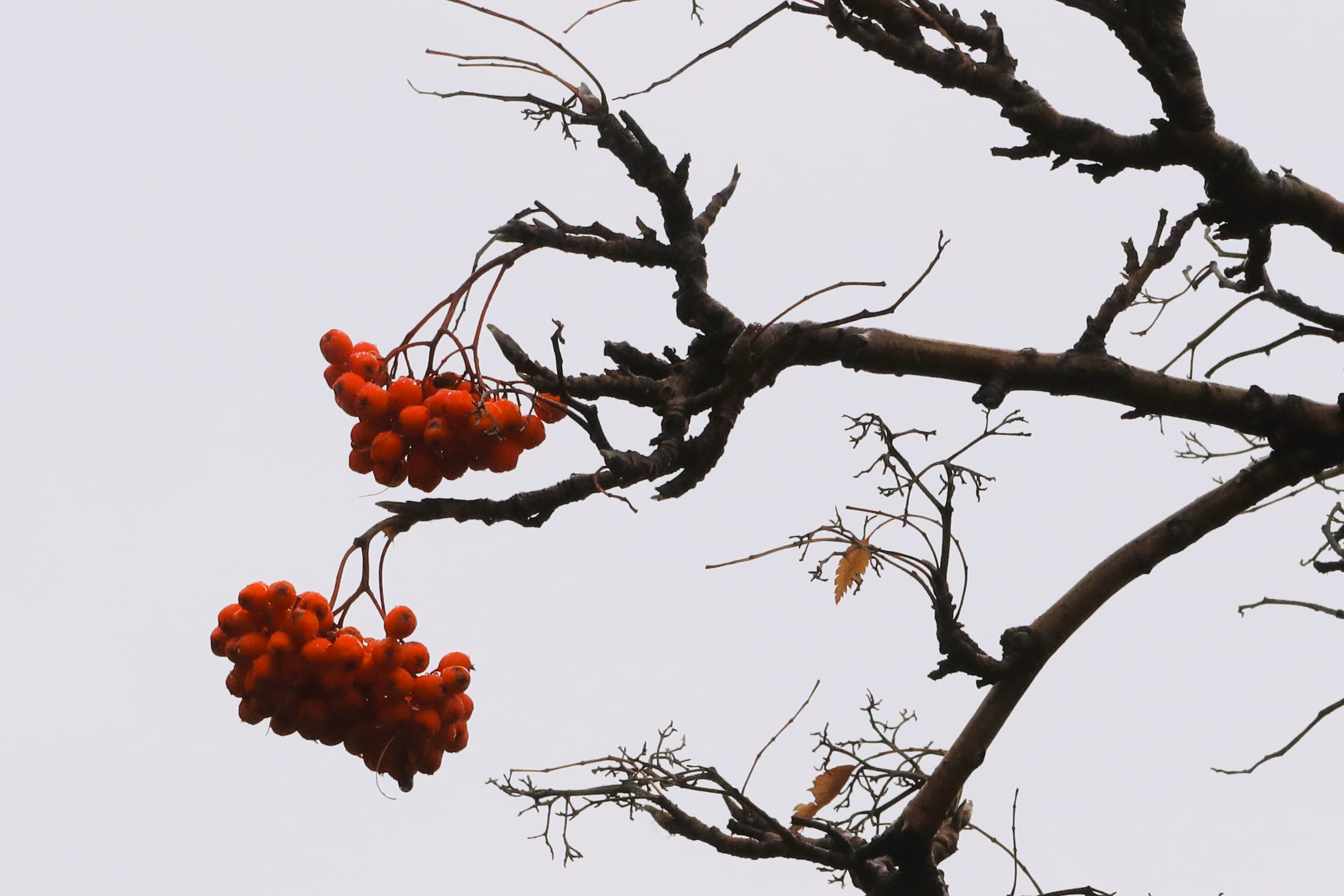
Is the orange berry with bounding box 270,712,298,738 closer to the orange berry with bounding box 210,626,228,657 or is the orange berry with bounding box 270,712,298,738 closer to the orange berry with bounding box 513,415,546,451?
the orange berry with bounding box 210,626,228,657

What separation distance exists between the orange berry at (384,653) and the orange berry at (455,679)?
0.05 metres

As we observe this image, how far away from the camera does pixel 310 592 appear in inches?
42.6

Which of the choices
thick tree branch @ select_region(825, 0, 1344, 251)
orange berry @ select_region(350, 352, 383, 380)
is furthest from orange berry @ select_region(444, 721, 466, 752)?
thick tree branch @ select_region(825, 0, 1344, 251)

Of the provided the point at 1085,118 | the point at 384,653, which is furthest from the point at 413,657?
the point at 1085,118

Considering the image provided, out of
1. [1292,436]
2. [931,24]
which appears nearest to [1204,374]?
[1292,436]

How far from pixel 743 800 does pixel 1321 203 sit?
878mm

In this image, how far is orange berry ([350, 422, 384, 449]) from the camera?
1037 millimetres

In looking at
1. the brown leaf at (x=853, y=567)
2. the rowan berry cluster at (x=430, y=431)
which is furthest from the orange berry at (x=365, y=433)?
the brown leaf at (x=853, y=567)

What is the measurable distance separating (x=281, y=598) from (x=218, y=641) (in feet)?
0.26

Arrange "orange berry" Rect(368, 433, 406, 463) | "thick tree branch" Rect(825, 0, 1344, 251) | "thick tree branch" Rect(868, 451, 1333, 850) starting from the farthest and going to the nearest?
1. "thick tree branch" Rect(868, 451, 1333, 850)
2. "thick tree branch" Rect(825, 0, 1344, 251)
3. "orange berry" Rect(368, 433, 406, 463)

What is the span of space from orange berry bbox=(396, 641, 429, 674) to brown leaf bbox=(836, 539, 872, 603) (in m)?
0.39

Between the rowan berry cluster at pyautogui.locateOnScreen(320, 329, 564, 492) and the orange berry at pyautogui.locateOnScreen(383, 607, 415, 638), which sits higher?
the rowan berry cluster at pyautogui.locateOnScreen(320, 329, 564, 492)

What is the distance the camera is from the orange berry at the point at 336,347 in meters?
1.12

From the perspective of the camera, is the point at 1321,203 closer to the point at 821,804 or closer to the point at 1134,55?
the point at 1134,55
